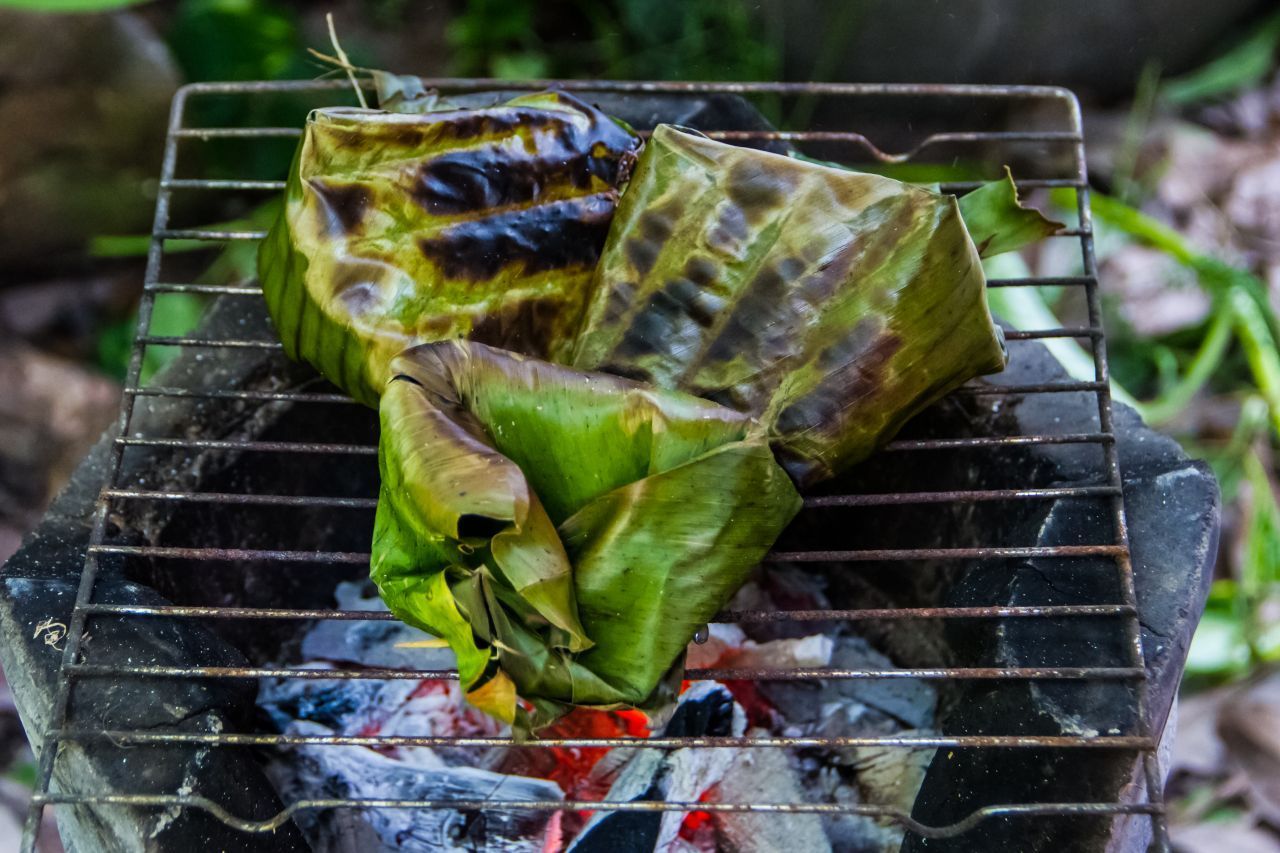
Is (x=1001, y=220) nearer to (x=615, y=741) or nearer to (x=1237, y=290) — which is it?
(x=615, y=741)

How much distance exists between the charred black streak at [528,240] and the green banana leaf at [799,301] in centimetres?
9

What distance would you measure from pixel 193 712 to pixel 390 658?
0.55 meters

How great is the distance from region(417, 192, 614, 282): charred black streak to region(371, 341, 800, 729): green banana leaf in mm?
216

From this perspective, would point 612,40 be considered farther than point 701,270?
Yes

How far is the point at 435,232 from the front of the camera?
5.14 ft

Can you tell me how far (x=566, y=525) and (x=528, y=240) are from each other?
0.46 m

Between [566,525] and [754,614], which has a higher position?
[566,525]

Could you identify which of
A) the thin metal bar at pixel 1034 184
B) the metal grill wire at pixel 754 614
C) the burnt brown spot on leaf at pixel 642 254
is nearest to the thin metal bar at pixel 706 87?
the metal grill wire at pixel 754 614

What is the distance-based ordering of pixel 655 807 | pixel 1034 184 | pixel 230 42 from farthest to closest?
pixel 230 42 < pixel 1034 184 < pixel 655 807

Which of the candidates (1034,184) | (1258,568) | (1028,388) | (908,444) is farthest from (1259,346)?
(908,444)

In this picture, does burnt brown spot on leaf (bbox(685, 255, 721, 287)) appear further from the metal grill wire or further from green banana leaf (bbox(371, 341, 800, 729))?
the metal grill wire

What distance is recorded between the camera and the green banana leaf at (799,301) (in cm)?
145

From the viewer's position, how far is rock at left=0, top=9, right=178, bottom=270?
3137mm

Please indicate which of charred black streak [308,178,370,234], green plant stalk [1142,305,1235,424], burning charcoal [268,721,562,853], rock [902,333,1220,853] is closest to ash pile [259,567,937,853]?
burning charcoal [268,721,562,853]
